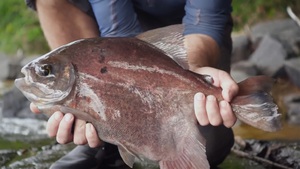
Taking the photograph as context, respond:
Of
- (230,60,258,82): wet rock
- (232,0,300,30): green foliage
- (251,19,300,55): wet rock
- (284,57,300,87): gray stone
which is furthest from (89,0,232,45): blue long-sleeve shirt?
(232,0,300,30): green foliage

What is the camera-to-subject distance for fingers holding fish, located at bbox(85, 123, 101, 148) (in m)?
1.96

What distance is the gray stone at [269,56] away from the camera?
19.3ft

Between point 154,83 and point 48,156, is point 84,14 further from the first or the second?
point 154,83

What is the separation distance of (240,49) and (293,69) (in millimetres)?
1440

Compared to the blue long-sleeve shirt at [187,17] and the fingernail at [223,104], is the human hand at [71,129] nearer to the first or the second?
the fingernail at [223,104]

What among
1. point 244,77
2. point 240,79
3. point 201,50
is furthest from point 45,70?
point 244,77

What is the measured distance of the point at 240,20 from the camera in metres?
8.03

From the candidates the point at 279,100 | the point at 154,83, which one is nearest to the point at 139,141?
the point at 154,83

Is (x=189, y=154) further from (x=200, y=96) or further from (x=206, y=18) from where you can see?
(x=206, y=18)

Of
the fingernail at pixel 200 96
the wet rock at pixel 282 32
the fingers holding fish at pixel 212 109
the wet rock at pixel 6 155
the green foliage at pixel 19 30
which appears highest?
the fingernail at pixel 200 96

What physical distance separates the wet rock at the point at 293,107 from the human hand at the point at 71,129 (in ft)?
8.41

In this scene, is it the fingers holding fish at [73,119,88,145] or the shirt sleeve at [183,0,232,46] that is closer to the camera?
the fingers holding fish at [73,119,88,145]

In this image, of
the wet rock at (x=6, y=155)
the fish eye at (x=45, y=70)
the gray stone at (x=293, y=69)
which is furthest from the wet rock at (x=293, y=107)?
the fish eye at (x=45, y=70)

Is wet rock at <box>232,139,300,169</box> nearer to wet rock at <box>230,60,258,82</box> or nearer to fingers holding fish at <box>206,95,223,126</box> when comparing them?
fingers holding fish at <box>206,95,223,126</box>
